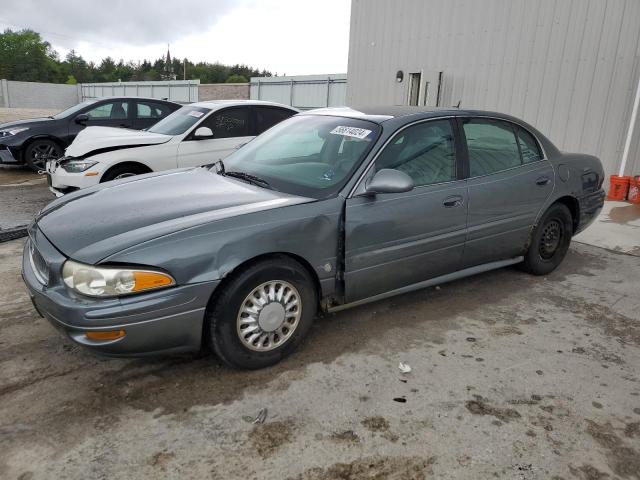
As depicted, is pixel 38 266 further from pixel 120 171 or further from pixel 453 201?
pixel 120 171

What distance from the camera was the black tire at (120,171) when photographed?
250 inches

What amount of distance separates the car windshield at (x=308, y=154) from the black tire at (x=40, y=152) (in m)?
6.93

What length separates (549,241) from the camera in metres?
4.74

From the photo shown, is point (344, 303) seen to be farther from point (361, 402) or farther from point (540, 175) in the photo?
point (540, 175)

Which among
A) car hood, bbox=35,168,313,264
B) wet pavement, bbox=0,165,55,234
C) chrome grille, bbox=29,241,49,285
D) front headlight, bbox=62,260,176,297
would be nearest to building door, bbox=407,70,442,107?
wet pavement, bbox=0,165,55,234

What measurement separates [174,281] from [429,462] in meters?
1.54

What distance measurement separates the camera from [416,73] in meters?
10.7

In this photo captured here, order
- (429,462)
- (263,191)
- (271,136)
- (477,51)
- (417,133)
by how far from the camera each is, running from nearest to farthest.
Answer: (429,462) → (263,191) → (417,133) → (271,136) → (477,51)

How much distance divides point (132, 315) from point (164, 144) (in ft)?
14.7

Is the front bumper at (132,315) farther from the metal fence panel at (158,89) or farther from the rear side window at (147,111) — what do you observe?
the metal fence panel at (158,89)

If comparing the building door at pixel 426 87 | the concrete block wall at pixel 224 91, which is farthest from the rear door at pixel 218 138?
the concrete block wall at pixel 224 91

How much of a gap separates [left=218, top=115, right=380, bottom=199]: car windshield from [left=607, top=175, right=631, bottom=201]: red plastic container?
609 centimetres

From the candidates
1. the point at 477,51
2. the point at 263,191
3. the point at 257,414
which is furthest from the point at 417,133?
the point at 477,51

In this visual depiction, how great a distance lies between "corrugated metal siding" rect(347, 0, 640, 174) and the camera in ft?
26.2
